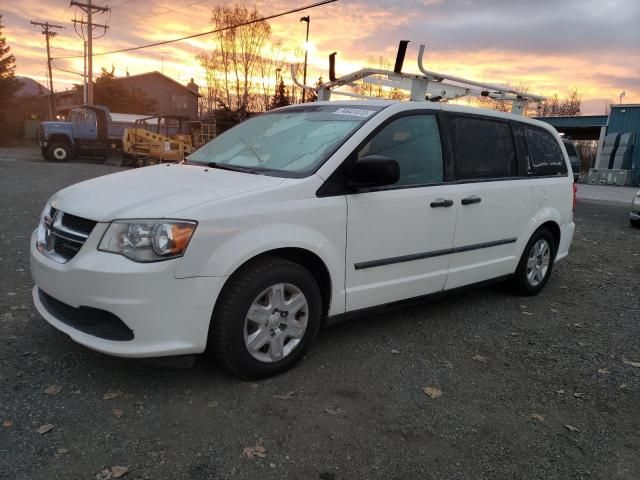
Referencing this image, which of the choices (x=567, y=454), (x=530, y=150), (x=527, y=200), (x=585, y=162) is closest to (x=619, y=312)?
(x=527, y=200)

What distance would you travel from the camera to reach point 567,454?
260 cm

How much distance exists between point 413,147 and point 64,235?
2.43 metres

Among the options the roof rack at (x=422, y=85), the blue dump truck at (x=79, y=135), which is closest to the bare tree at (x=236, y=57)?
the blue dump truck at (x=79, y=135)

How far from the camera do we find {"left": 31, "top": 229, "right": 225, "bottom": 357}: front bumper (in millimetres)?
2613

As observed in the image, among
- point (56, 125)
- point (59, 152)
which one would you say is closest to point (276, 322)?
point (59, 152)

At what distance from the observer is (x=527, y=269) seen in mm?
4984

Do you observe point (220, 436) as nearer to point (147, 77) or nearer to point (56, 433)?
point (56, 433)

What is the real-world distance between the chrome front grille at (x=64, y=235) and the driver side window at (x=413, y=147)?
183 centimetres

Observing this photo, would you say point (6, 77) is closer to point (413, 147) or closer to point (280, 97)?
point (280, 97)

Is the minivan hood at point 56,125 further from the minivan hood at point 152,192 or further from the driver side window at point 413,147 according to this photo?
the driver side window at point 413,147

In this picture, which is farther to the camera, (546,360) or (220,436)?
(546,360)

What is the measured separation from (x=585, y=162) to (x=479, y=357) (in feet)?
146

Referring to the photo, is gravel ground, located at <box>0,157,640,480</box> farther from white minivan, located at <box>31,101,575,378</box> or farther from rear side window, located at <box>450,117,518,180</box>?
rear side window, located at <box>450,117,518,180</box>

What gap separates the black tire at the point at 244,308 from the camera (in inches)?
112
